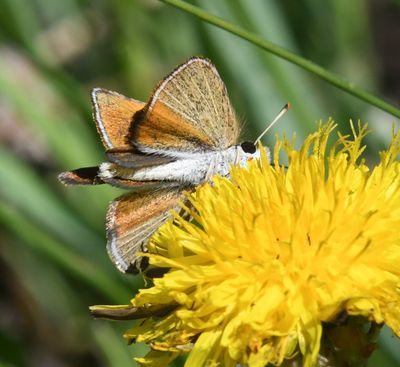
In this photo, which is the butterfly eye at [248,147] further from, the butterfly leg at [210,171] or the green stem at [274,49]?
the green stem at [274,49]

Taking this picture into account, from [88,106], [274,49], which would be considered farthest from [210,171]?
[88,106]

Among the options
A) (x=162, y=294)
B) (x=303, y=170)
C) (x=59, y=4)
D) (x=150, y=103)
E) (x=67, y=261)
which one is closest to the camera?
(x=162, y=294)

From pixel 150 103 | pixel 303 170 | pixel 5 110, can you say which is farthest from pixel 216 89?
pixel 5 110

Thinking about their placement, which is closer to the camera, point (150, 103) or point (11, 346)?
point (150, 103)

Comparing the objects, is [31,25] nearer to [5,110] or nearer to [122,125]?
[5,110]

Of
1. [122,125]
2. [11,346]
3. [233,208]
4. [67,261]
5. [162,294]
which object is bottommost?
[11,346]

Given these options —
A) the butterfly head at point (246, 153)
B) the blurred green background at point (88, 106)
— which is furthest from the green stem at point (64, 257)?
the butterfly head at point (246, 153)
